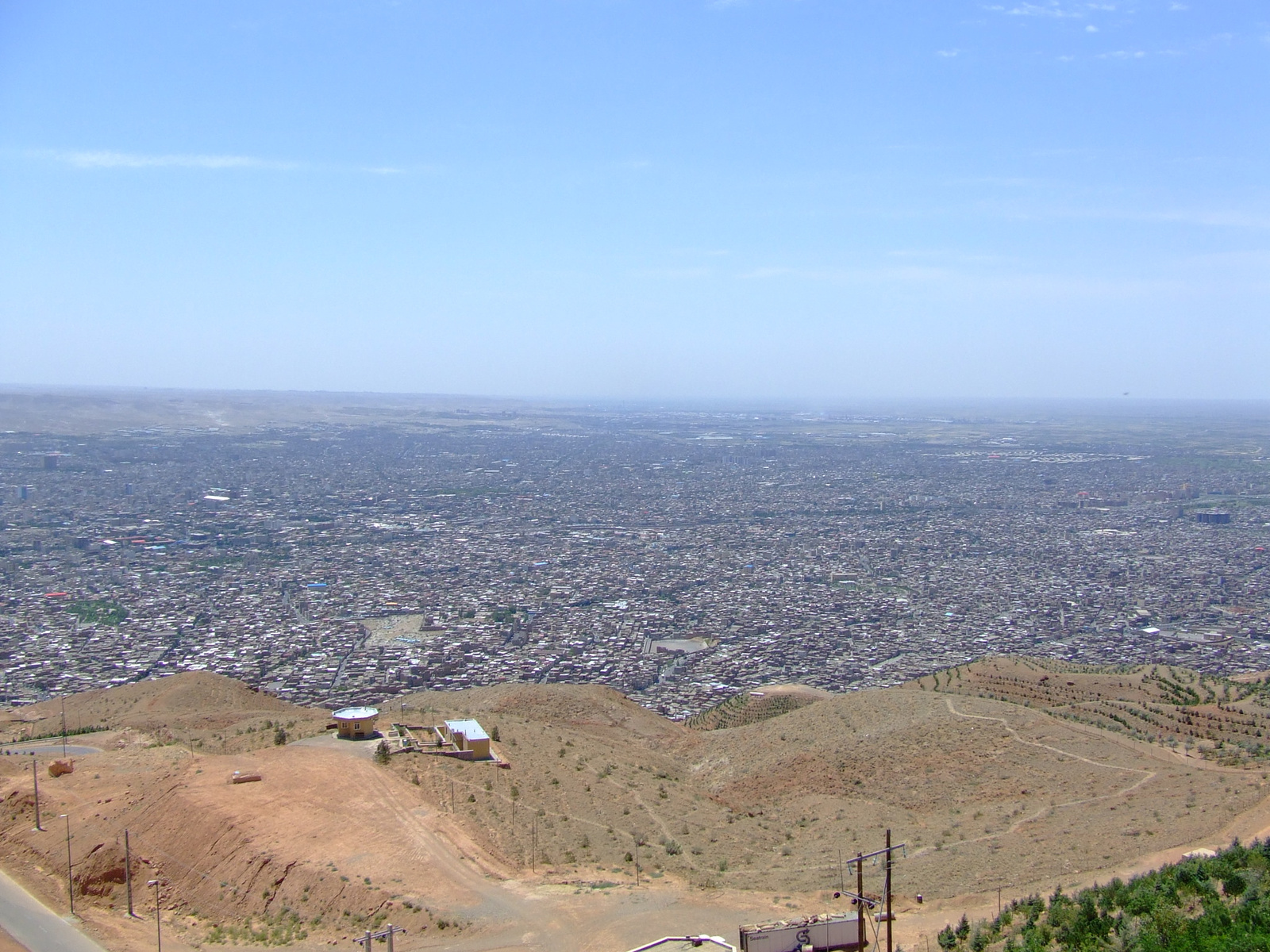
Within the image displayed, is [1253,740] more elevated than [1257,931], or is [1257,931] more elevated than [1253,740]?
[1257,931]

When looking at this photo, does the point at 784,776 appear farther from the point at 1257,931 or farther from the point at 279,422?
the point at 279,422

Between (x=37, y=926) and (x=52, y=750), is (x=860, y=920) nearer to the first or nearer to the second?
(x=37, y=926)

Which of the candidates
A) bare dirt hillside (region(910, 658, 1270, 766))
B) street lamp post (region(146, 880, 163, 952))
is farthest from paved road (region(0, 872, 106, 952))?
bare dirt hillside (region(910, 658, 1270, 766))

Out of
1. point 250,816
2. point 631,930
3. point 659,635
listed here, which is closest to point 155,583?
point 659,635

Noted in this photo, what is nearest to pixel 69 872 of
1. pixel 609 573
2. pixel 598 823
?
pixel 598 823

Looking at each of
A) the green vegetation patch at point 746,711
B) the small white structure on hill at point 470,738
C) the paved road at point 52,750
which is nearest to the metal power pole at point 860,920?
the small white structure on hill at point 470,738

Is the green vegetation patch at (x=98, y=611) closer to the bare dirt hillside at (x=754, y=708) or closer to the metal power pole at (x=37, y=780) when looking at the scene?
the metal power pole at (x=37, y=780)

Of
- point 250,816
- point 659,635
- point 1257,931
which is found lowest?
point 659,635
